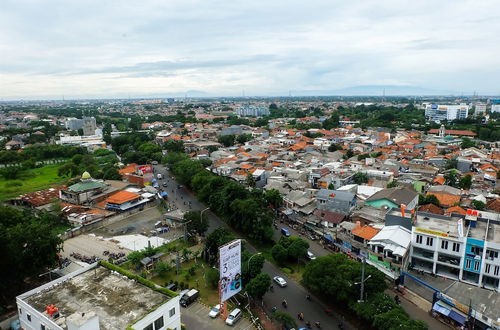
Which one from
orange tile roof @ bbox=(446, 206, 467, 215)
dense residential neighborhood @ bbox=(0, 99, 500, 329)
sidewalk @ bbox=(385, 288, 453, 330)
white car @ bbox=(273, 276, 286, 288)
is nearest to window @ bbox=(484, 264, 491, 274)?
dense residential neighborhood @ bbox=(0, 99, 500, 329)

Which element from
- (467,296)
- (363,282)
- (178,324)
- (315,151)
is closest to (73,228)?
(178,324)

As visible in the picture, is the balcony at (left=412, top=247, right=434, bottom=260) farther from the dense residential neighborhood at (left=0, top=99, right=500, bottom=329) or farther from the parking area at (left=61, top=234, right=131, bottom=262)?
the parking area at (left=61, top=234, right=131, bottom=262)

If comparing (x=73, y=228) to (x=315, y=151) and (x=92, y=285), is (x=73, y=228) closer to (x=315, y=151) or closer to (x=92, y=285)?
(x=92, y=285)

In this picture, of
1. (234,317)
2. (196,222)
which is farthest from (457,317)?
(196,222)

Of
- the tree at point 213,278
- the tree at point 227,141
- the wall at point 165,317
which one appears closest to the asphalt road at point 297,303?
the tree at point 213,278

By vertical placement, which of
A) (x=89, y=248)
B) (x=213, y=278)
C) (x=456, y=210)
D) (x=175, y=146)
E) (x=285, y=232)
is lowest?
(x=89, y=248)

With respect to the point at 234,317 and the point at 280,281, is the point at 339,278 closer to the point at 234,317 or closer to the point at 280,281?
the point at 280,281

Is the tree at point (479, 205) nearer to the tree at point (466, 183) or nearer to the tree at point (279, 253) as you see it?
the tree at point (466, 183)
